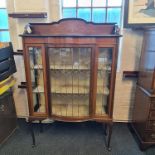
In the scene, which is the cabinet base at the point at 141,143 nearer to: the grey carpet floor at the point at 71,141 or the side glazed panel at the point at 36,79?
the grey carpet floor at the point at 71,141

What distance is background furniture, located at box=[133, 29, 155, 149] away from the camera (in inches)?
70.9

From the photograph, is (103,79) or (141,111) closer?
(103,79)

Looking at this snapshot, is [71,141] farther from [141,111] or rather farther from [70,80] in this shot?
[141,111]

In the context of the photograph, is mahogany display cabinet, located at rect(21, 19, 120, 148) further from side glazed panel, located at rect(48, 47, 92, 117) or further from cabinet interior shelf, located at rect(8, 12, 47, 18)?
cabinet interior shelf, located at rect(8, 12, 47, 18)

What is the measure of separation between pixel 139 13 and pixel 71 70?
3.47 ft

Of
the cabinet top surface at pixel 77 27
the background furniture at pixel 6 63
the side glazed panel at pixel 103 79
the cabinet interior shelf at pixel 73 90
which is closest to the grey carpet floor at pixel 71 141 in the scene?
the side glazed panel at pixel 103 79

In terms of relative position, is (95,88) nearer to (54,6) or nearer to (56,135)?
(56,135)

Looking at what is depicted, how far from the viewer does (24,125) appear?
2490 mm

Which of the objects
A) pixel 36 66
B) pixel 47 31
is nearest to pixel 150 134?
pixel 36 66

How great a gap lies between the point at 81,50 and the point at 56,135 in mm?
1206

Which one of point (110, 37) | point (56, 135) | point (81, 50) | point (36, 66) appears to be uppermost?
point (110, 37)

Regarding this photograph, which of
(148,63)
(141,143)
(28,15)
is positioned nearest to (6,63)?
(28,15)

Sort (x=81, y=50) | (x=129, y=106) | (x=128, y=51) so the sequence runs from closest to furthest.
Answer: (x=81, y=50) → (x=128, y=51) → (x=129, y=106)

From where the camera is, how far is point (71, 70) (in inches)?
75.4
